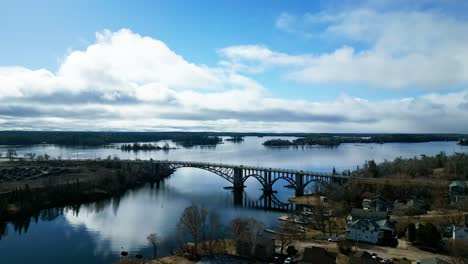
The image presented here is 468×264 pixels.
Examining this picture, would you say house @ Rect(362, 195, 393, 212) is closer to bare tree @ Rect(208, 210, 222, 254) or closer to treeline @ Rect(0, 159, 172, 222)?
bare tree @ Rect(208, 210, 222, 254)

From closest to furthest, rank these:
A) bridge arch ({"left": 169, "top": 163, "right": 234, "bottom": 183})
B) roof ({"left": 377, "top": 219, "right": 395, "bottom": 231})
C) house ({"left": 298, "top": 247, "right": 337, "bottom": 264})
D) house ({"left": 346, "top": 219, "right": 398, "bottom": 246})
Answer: house ({"left": 298, "top": 247, "right": 337, "bottom": 264})
house ({"left": 346, "top": 219, "right": 398, "bottom": 246})
roof ({"left": 377, "top": 219, "right": 395, "bottom": 231})
bridge arch ({"left": 169, "top": 163, "right": 234, "bottom": 183})

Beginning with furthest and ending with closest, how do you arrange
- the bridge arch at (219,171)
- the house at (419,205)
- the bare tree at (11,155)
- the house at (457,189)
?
the bare tree at (11,155)
the bridge arch at (219,171)
the house at (457,189)
the house at (419,205)

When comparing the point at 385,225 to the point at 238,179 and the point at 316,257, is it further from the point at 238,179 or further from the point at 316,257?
the point at 238,179

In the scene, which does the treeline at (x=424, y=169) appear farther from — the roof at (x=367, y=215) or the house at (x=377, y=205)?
the roof at (x=367, y=215)

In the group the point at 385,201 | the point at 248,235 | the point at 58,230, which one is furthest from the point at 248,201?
the point at 248,235

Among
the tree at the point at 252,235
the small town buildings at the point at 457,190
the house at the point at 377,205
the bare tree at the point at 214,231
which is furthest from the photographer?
the small town buildings at the point at 457,190

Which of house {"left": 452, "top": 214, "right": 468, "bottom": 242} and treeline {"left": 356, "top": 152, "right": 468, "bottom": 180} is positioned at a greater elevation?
treeline {"left": 356, "top": 152, "right": 468, "bottom": 180}

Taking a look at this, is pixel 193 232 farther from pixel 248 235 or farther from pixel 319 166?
pixel 319 166

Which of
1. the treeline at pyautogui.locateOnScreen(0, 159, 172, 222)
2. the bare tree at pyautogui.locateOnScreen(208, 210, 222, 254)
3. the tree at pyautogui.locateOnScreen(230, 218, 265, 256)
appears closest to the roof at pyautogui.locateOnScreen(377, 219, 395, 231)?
the tree at pyautogui.locateOnScreen(230, 218, 265, 256)

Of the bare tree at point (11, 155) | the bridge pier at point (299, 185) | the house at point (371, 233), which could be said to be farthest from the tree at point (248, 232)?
the bare tree at point (11, 155)
